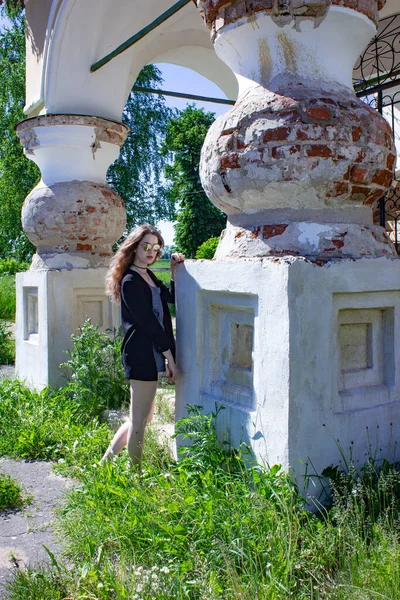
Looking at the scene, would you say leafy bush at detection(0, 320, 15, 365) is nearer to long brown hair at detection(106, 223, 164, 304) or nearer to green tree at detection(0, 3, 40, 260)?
long brown hair at detection(106, 223, 164, 304)

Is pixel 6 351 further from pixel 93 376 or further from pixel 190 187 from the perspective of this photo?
pixel 190 187

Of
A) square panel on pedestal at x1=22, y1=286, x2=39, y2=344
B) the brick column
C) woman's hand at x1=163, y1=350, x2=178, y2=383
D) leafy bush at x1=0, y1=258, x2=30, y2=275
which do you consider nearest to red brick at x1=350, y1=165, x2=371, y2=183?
the brick column

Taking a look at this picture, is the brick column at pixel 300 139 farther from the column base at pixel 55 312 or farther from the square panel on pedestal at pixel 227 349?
the column base at pixel 55 312

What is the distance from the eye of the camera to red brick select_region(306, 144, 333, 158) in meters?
2.42

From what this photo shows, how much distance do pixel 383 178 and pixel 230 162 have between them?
2.27ft

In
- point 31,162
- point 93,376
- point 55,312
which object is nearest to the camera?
point 93,376

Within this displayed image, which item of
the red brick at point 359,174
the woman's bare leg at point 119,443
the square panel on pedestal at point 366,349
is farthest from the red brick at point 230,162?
the woman's bare leg at point 119,443

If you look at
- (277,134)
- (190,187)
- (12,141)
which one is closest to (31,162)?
(12,141)

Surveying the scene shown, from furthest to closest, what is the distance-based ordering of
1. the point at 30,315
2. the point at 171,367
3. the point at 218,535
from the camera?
the point at 30,315
the point at 171,367
the point at 218,535

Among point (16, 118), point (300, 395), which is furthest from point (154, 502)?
point (16, 118)

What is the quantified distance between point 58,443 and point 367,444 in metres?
2.47

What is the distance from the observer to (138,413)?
3.24 m

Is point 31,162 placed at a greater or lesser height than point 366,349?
greater

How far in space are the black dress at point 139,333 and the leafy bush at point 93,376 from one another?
1.59 metres
